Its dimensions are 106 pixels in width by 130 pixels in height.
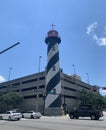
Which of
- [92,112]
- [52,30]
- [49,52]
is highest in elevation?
[52,30]

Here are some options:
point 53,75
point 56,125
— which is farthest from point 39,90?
point 56,125

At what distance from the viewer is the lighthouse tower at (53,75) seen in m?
56.1

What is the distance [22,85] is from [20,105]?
299 inches

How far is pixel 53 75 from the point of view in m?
57.4

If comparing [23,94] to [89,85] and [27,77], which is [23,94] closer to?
[27,77]

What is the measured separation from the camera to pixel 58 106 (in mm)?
56406

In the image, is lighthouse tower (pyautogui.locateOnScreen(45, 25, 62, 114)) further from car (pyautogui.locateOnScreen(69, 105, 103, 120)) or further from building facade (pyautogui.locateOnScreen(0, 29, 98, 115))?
car (pyautogui.locateOnScreen(69, 105, 103, 120))

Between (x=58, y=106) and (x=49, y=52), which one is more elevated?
(x=49, y=52)

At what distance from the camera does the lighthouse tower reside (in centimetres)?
5606

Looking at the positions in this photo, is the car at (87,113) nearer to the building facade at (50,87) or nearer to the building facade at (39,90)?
the building facade at (50,87)

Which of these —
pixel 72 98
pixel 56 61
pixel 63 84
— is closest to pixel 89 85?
pixel 72 98

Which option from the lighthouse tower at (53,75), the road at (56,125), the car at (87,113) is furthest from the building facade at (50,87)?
the road at (56,125)

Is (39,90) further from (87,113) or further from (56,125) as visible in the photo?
(56,125)

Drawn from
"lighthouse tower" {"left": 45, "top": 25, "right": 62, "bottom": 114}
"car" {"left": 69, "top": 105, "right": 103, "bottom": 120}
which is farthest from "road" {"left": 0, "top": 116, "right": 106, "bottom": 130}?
"lighthouse tower" {"left": 45, "top": 25, "right": 62, "bottom": 114}
